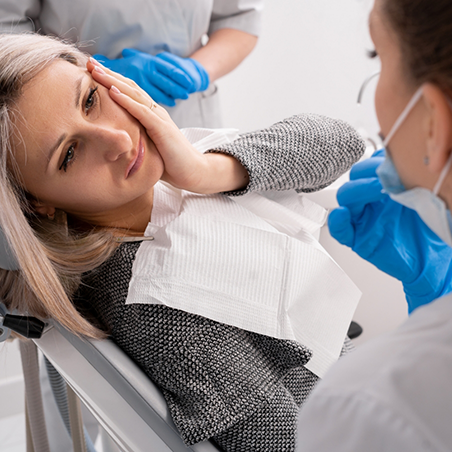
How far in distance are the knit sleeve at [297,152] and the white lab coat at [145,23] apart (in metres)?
0.43

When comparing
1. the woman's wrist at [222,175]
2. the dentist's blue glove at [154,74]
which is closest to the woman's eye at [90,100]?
the woman's wrist at [222,175]

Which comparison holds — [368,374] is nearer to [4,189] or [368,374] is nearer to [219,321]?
[219,321]

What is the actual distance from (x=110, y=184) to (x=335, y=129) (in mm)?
515

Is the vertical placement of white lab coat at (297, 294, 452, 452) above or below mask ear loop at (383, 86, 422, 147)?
below

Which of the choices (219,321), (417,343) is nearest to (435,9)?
(417,343)

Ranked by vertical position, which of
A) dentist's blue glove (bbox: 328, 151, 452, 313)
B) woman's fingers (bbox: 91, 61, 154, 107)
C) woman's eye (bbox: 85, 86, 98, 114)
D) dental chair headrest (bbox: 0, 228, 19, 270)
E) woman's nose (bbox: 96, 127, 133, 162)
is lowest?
dental chair headrest (bbox: 0, 228, 19, 270)

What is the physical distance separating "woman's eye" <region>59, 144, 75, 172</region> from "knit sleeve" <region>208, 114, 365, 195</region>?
0.28 metres

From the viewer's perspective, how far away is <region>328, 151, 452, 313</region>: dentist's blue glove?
3.32 feet

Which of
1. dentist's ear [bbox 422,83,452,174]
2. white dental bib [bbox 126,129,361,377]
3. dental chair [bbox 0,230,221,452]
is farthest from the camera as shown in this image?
white dental bib [bbox 126,129,361,377]

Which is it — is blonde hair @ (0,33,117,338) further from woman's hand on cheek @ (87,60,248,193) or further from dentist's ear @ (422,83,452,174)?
dentist's ear @ (422,83,452,174)

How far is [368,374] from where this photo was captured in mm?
465

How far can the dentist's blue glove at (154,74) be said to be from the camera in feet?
3.91

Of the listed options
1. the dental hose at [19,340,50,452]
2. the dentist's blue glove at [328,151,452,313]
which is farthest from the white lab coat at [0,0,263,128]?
the dental hose at [19,340,50,452]

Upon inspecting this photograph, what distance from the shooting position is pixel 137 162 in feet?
2.80
